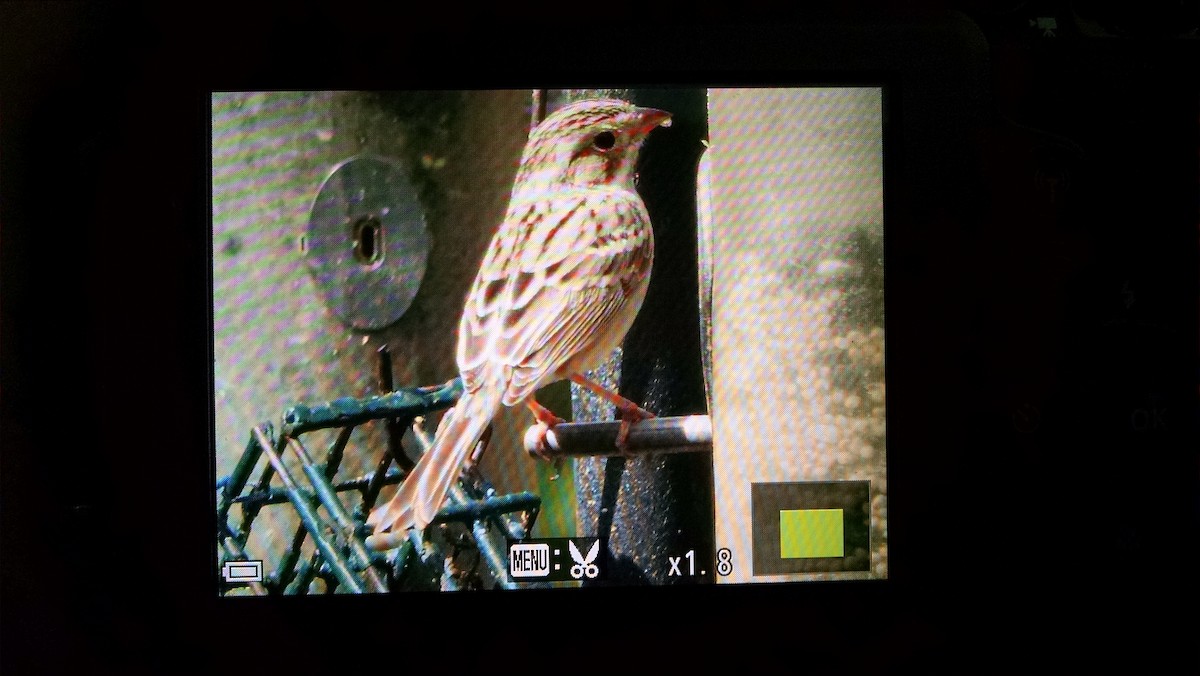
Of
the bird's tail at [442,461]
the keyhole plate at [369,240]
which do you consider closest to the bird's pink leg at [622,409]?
Answer: the bird's tail at [442,461]

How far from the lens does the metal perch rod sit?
53.2 inches

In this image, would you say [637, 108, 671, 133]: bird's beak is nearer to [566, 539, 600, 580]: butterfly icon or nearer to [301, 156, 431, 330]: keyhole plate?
[301, 156, 431, 330]: keyhole plate

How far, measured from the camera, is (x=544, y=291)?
1352mm

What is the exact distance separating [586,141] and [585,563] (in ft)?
2.02

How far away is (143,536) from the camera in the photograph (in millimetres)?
1373

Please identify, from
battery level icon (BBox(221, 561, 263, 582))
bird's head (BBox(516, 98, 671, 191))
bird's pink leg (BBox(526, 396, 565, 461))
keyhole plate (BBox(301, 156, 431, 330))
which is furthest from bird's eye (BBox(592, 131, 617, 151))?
battery level icon (BBox(221, 561, 263, 582))

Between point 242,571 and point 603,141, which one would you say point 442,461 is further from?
point 603,141

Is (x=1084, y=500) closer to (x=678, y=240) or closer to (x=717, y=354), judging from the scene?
(x=717, y=354)

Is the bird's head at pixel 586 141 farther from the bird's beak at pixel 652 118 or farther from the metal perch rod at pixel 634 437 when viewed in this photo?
the metal perch rod at pixel 634 437

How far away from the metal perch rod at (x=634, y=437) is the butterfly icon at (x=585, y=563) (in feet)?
0.44

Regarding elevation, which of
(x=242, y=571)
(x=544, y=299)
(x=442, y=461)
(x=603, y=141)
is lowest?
(x=242, y=571)

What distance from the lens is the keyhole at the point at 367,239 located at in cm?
136

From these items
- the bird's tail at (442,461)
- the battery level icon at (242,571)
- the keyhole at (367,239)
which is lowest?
the battery level icon at (242,571)

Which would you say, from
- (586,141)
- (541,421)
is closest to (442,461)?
(541,421)
